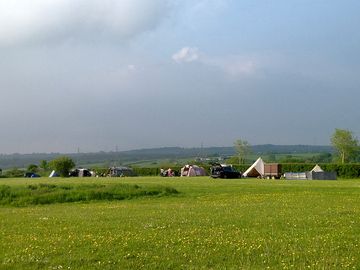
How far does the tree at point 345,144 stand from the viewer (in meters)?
118

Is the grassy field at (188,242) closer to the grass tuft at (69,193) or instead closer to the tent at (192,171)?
the grass tuft at (69,193)

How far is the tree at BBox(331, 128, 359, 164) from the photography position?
388 ft

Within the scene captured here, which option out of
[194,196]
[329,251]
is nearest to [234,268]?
[329,251]

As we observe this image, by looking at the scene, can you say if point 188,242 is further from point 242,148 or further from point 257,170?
point 242,148

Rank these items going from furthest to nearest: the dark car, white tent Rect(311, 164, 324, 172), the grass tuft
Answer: white tent Rect(311, 164, 324, 172) → the dark car → the grass tuft

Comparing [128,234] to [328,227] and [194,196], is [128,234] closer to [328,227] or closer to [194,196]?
[328,227]

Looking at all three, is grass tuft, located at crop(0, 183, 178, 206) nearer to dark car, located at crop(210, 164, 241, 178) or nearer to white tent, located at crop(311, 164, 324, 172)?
dark car, located at crop(210, 164, 241, 178)

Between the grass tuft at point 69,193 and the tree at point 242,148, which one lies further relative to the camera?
the tree at point 242,148

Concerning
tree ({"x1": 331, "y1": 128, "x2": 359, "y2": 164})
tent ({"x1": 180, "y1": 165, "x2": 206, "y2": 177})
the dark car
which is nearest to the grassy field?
the dark car

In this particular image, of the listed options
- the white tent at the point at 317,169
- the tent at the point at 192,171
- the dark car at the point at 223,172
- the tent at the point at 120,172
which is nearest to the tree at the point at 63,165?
the tent at the point at 120,172

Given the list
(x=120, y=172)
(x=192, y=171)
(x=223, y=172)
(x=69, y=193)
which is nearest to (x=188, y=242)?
(x=69, y=193)

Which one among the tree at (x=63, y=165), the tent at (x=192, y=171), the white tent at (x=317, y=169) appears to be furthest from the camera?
the tent at (x=192, y=171)

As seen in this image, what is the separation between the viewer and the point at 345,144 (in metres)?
118

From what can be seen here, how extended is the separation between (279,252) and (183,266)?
2.27 m
